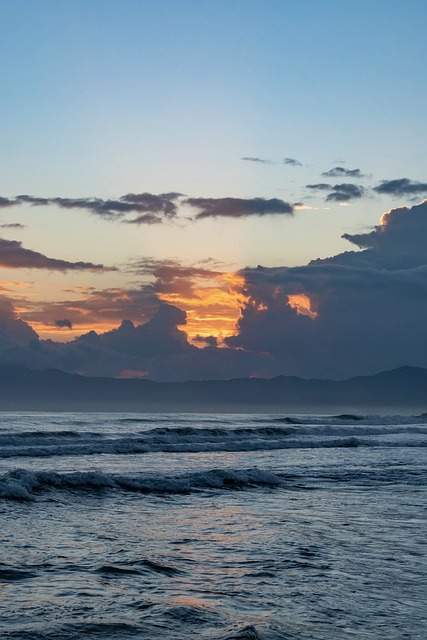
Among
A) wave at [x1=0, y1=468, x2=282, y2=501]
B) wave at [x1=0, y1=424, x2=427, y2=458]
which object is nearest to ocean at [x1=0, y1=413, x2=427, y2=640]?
wave at [x1=0, y1=468, x2=282, y2=501]

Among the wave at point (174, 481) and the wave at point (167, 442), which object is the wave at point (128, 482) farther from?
the wave at point (167, 442)

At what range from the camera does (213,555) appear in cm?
1573

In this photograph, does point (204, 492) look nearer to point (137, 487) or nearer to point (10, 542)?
point (137, 487)

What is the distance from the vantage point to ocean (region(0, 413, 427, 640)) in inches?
438

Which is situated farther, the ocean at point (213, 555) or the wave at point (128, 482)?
the wave at point (128, 482)

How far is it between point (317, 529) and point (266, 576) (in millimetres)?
5164

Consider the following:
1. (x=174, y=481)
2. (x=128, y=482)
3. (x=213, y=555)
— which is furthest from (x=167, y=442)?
(x=213, y=555)

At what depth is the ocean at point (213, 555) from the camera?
36.5ft

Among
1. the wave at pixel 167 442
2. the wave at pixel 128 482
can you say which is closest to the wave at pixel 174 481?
the wave at pixel 128 482

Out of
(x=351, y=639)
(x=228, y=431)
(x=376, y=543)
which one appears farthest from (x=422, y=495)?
(x=228, y=431)

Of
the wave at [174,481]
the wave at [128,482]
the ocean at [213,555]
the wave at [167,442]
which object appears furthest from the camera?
the wave at [167,442]

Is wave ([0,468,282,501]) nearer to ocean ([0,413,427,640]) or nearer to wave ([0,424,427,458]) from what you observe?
ocean ([0,413,427,640])

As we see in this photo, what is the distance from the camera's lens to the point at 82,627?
10773mm

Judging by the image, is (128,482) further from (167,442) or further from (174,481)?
(167,442)
